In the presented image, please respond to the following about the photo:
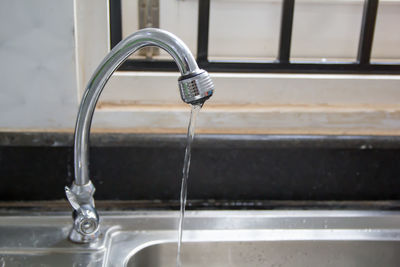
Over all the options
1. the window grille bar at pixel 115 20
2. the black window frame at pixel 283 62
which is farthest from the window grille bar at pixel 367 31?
the window grille bar at pixel 115 20

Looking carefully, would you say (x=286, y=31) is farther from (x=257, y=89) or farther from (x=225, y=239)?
(x=225, y=239)

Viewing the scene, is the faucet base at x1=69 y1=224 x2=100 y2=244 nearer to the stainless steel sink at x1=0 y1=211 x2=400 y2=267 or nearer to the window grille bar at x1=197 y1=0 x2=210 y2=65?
the stainless steel sink at x1=0 y1=211 x2=400 y2=267

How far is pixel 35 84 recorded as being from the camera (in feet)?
2.77

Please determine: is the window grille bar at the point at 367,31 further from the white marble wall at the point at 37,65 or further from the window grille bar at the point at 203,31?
the white marble wall at the point at 37,65

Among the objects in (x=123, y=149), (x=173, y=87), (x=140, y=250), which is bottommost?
(x=140, y=250)

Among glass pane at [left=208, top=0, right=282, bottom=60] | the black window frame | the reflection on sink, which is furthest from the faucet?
glass pane at [left=208, top=0, right=282, bottom=60]

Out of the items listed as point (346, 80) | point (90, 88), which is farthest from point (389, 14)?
point (90, 88)

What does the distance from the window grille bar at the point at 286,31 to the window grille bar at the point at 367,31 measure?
0.59ft

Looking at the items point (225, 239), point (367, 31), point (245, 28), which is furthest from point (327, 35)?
point (225, 239)

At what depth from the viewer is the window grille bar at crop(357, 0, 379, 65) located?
0.95 metres

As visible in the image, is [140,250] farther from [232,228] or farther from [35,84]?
[35,84]

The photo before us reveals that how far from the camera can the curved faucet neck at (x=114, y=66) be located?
563mm

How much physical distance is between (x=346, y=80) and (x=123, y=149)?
0.55m

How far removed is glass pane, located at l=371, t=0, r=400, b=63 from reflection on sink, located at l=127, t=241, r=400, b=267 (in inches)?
19.7
